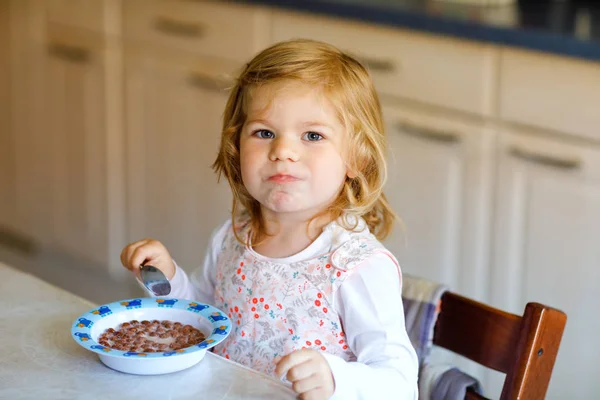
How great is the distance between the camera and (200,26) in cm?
251

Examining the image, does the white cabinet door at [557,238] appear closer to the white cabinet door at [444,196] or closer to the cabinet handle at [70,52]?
the white cabinet door at [444,196]

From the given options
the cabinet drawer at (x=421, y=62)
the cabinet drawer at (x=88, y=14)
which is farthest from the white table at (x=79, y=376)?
the cabinet drawer at (x=88, y=14)

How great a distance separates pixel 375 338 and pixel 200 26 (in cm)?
160

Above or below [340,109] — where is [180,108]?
below

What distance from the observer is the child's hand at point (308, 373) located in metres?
0.87

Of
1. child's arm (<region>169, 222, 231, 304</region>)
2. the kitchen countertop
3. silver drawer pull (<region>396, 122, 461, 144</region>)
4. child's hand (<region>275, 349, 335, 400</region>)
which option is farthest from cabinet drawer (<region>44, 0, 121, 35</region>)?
child's hand (<region>275, 349, 335, 400</region>)

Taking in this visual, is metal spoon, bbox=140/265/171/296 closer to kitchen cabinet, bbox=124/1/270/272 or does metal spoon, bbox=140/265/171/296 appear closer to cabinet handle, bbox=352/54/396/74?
cabinet handle, bbox=352/54/396/74

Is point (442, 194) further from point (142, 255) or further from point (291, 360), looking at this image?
point (291, 360)

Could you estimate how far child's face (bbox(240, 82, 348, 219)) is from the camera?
1.11 metres

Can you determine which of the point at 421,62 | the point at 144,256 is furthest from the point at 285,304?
the point at 421,62

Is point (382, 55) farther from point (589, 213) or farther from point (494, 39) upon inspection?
point (589, 213)

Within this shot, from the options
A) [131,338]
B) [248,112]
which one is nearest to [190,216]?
[248,112]

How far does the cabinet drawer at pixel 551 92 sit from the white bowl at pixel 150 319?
1.02 metres

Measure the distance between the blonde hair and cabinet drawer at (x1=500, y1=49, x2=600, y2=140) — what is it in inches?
27.6
